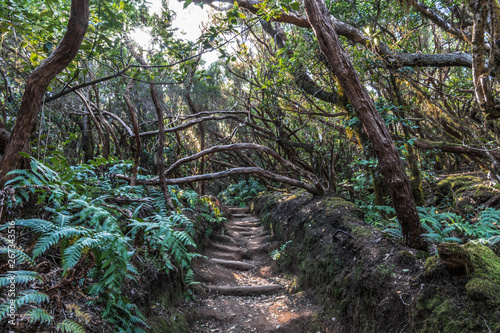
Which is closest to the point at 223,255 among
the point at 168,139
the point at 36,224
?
the point at 36,224

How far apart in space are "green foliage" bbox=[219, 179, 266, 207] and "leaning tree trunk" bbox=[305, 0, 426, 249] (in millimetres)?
10607

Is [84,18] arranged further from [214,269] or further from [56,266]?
[214,269]

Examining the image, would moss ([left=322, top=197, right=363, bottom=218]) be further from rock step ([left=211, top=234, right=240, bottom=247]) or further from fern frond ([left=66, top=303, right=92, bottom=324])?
fern frond ([left=66, top=303, right=92, bottom=324])

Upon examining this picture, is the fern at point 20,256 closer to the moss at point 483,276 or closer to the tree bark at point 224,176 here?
the moss at point 483,276

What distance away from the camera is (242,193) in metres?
13.7

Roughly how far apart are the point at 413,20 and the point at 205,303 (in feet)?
22.8

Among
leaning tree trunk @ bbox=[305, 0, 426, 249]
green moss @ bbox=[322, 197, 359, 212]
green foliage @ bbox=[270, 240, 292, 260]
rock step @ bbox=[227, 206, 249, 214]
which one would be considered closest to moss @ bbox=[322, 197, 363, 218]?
green moss @ bbox=[322, 197, 359, 212]

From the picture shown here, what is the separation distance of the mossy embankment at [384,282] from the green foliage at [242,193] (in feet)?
28.4

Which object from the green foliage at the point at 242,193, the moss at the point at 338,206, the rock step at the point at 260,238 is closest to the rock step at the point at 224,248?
the rock step at the point at 260,238

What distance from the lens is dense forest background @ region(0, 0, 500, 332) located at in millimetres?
2000

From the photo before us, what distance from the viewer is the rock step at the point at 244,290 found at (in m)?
4.45

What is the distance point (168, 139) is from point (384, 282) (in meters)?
8.55

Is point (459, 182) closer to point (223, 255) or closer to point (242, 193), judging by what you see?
point (223, 255)

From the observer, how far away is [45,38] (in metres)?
3.28
